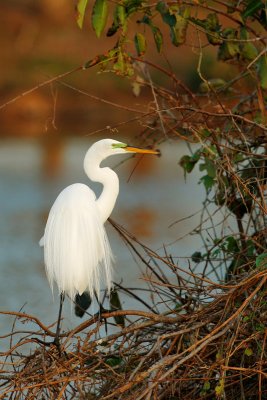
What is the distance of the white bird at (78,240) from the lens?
12.1 feet

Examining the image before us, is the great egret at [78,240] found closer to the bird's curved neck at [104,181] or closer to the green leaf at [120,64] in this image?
the bird's curved neck at [104,181]

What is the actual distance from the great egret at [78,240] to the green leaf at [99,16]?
0.47 m

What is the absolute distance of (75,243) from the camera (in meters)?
3.72

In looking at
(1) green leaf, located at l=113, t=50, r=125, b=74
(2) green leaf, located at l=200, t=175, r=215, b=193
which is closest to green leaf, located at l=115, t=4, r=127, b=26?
(1) green leaf, located at l=113, t=50, r=125, b=74

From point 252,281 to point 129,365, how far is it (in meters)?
0.61

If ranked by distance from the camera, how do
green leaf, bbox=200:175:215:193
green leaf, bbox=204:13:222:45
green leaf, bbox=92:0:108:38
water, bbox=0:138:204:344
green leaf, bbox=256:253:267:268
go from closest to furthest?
green leaf, bbox=256:253:267:268, green leaf, bbox=92:0:108:38, green leaf, bbox=204:13:222:45, green leaf, bbox=200:175:215:193, water, bbox=0:138:204:344

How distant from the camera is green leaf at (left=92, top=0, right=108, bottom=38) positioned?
3.59 m

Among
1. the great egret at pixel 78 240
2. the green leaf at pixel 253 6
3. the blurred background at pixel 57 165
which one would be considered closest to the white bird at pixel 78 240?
the great egret at pixel 78 240

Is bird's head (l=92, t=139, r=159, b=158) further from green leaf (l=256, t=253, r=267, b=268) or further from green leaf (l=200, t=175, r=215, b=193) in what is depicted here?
green leaf (l=256, t=253, r=267, b=268)

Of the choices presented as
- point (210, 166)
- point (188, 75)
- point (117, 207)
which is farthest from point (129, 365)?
point (188, 75)

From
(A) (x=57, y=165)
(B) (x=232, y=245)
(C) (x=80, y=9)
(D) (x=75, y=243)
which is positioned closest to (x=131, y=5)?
(C) (x=80, y=9)

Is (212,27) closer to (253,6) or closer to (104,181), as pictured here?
(253,6)

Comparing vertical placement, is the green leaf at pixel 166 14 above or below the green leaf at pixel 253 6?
above

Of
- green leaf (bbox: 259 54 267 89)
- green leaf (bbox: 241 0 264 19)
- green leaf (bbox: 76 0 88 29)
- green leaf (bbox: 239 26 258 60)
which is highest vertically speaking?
green leaf (bbox: 239 26 258 60)
